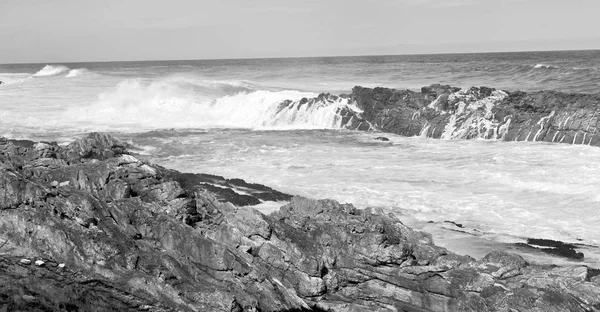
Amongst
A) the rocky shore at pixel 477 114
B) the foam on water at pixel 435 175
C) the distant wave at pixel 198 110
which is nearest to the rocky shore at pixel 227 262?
the foam on water at pixel 435 175

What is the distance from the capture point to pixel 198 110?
52031 millimetres

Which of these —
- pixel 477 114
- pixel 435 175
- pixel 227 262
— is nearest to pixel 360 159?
pixel 435 175

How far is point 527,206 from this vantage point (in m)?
20.4

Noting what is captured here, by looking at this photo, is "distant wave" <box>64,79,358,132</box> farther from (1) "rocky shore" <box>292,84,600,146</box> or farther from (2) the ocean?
(1) "rocky shore" <box>292,84,600,146</box>

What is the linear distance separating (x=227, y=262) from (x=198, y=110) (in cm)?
4130

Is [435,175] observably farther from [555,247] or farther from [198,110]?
[198,110]

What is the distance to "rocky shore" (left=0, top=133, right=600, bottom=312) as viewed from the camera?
11117 millimetres

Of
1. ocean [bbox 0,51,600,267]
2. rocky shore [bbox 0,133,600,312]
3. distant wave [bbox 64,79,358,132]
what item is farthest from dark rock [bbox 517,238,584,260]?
distant wave [bbox 64,79,358,132]

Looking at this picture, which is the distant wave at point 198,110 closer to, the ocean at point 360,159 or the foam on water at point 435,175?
the ocean at point 360,159

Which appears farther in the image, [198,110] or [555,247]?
[198,110]

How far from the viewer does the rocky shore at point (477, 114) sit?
33.4m

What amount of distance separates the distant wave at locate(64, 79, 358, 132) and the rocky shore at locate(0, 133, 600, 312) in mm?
29768

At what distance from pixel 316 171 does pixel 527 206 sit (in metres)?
9.35

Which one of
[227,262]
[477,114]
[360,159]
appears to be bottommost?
[360,159]
